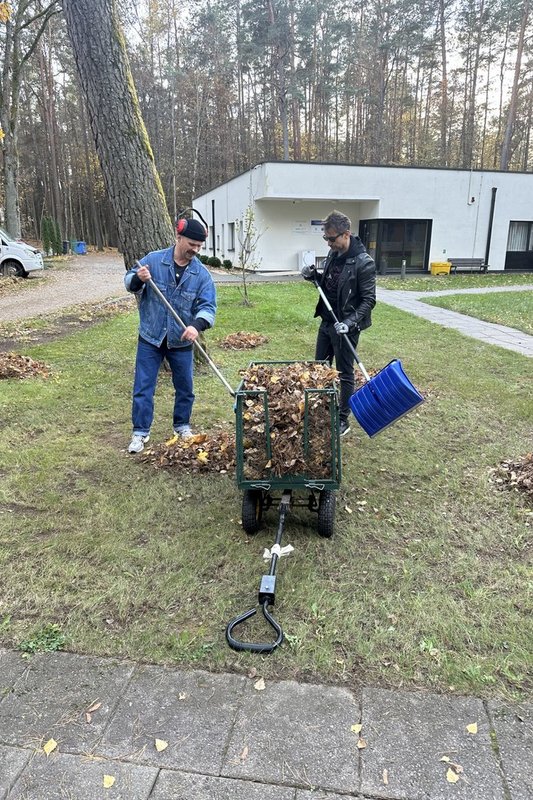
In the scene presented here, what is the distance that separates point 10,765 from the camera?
1.81 m

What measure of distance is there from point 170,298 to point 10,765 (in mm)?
3172

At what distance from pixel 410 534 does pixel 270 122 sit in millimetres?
40952

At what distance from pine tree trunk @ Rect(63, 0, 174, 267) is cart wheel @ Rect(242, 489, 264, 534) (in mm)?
3766

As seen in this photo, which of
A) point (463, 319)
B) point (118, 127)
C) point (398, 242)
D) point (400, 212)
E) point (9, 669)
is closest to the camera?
point (9, 669)

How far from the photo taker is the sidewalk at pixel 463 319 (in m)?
8.93

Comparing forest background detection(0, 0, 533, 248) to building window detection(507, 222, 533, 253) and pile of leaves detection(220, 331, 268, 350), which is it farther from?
pile of leaves detection(220, 331, 268, 350)

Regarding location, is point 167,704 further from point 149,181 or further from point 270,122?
point 270,122

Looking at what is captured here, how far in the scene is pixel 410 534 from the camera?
330 cm

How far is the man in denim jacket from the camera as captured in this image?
417 centimetres

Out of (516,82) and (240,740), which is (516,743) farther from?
(516,82)

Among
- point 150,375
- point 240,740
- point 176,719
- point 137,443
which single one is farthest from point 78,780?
point 150,375

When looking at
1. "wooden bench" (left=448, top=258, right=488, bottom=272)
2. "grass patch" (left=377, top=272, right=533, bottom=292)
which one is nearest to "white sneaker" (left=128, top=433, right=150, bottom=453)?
"grass patch" (left=377, top=272, right=533, bottom=292)

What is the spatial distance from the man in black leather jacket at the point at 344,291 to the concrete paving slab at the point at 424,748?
283cm

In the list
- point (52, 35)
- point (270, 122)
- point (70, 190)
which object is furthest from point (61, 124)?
point (270, 122)
